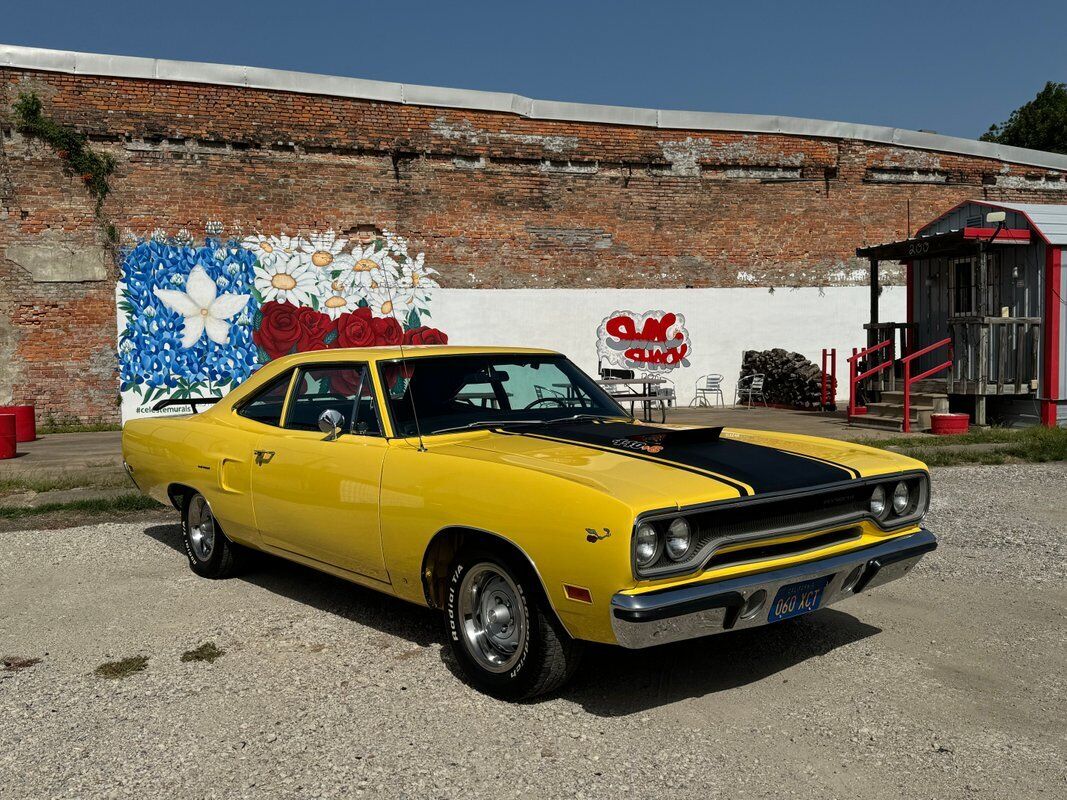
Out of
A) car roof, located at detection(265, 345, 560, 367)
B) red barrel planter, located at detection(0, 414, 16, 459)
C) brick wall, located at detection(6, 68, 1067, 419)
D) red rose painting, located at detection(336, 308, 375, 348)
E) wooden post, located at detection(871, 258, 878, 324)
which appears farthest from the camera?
red rose painting, located at detection(336, 308, 375, 348)

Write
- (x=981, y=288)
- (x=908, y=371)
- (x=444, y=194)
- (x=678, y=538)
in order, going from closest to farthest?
1. (x=678, y=538)
2. (x=981, y=288)
3. (x=908, y=371)
4. (x=444, y=194)

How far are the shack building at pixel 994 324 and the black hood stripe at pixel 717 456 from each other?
10.6 meters

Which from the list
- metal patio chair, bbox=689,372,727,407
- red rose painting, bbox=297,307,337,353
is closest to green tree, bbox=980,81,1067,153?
metal patio chair, bbox=689,372,727,407

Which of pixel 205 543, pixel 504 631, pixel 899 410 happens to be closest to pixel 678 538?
pixel 504 631

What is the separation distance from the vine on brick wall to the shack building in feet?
42.3

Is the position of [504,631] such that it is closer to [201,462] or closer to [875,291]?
[201,462]

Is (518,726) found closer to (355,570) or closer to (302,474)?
(355,570)

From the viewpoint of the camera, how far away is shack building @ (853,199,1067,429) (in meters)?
13.8

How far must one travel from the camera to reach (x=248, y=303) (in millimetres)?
→ 17312

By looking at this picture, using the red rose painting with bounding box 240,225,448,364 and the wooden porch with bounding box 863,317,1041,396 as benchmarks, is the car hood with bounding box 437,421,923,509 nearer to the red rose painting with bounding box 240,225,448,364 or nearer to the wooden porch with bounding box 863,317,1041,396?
the wooden porch with bounding box 863,317,1041,396

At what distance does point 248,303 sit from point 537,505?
14730 mm

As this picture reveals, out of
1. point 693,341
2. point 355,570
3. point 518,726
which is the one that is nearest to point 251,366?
point 693,341

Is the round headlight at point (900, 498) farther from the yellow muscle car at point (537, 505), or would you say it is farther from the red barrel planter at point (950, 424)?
the red barrel planter at point (950, 424)

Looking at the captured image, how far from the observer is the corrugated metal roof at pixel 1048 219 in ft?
45.1
